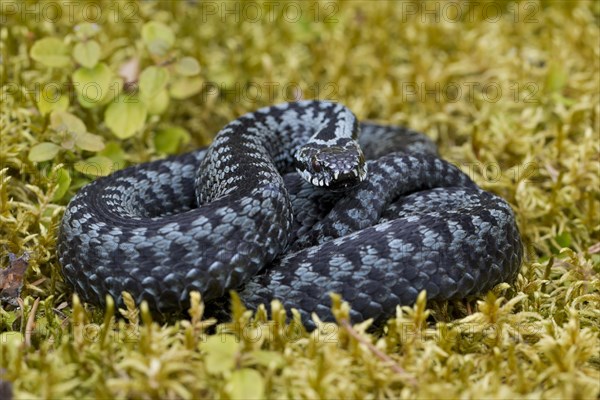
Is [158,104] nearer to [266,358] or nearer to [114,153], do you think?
[114,153]

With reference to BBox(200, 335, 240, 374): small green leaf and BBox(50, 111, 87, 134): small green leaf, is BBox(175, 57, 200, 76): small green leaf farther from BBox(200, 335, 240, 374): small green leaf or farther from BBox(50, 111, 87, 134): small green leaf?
BBox(200, 335, 240, 374): small green leaf

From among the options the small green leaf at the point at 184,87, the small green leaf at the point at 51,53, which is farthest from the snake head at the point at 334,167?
the small green leaf at the point at 51,53

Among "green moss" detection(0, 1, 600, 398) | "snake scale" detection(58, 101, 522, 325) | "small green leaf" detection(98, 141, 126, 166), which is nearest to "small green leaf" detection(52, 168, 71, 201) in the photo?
"green moss" detection(0, 1, 600, 398)

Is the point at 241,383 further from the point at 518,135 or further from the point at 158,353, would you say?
the point at 518,135

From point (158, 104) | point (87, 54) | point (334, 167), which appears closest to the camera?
point (334, 167)

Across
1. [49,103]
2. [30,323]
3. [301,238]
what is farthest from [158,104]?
[30,323]

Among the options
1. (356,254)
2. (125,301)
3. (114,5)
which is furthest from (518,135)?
(114,5)
